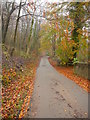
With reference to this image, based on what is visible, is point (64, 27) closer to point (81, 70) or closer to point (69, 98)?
point (81, 70)

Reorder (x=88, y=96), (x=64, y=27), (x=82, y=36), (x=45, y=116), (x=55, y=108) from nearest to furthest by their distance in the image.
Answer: (x=45, y=116) < (x=55, y=108) < (x=88, y=96) < (x=82, y=36) < (x=64, y=27)

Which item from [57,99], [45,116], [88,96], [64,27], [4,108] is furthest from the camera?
[64,27]

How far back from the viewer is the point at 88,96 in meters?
6.01

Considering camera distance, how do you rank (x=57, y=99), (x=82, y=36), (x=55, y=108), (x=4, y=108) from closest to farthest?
(x=4, y=108)
(x=55, y=108)
(x=57, y=99)
(x=82, y=36)

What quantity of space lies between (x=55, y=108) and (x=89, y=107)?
145 centimetres

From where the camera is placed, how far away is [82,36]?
9812 millimetres

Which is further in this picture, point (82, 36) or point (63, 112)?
point (82, 36)

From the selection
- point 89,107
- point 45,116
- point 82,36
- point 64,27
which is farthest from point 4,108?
point 64,27

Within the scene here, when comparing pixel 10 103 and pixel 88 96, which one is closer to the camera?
pixel 10 103

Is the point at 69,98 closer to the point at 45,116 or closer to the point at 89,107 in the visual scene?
the point at 89,107

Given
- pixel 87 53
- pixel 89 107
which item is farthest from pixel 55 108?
pixel 87 53

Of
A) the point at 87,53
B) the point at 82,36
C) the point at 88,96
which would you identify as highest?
the point at 82,36

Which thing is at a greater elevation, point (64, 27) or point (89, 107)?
point (64, 27)

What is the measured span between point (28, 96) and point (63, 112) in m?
2.14
